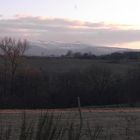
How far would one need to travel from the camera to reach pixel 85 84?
6956 centimetres

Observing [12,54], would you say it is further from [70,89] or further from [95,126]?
[95,126]

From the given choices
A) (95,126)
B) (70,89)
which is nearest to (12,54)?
(70,89)

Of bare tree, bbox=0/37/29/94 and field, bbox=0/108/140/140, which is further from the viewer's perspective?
bare tree, bbox=0/37/29/94

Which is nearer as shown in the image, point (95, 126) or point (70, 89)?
point (95, 126)

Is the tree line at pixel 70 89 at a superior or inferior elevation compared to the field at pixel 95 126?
inferior

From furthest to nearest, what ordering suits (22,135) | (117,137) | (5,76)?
(5,76)
(117,137)
(22,135)

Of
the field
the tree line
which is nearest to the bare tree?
the tree line

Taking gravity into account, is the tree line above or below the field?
below

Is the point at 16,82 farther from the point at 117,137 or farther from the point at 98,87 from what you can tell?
the point at 117,137

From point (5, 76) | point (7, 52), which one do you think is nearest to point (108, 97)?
point (5, 76)

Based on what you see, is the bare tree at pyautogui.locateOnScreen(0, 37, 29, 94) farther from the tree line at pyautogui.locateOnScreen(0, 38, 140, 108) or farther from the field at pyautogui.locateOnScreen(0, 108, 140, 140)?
the field at pyautogui.locateOnScreen(0, 108, 140, 140)

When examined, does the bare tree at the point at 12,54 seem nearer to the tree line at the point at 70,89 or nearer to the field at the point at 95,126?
the tree line at the point at 70,89

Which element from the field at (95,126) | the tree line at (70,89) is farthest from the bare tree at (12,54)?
the field at (95,126)

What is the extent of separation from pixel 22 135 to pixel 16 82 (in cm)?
7116
